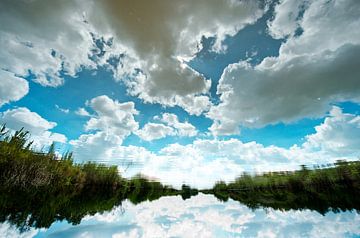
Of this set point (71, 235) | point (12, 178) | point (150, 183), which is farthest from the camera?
point (150, 183)

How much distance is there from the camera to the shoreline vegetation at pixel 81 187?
5.26m

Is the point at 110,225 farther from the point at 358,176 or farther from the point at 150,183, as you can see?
the point at 150,183

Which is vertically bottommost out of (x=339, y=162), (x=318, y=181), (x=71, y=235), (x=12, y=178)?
(x=71, y=235)

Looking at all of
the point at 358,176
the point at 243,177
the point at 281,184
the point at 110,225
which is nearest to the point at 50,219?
the point at 110,225

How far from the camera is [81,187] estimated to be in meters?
14.9

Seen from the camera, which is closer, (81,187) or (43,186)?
(43,186)

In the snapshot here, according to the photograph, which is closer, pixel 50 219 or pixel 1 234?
pixel 1 234

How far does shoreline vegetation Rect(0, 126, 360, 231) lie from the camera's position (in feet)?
17.3

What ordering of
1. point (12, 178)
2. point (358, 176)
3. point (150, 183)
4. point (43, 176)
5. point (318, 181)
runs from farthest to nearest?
point (150, 183)
point (318, 181)
point (358, 176)
point (43, 176)
point (12, 178)

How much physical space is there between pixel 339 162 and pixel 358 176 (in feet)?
7.83

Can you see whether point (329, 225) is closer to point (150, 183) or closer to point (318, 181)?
point (318, 181)

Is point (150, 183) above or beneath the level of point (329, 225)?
above

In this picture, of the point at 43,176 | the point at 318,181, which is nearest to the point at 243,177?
the point at 318,181

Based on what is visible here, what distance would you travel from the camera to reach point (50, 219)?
4.55 metres
